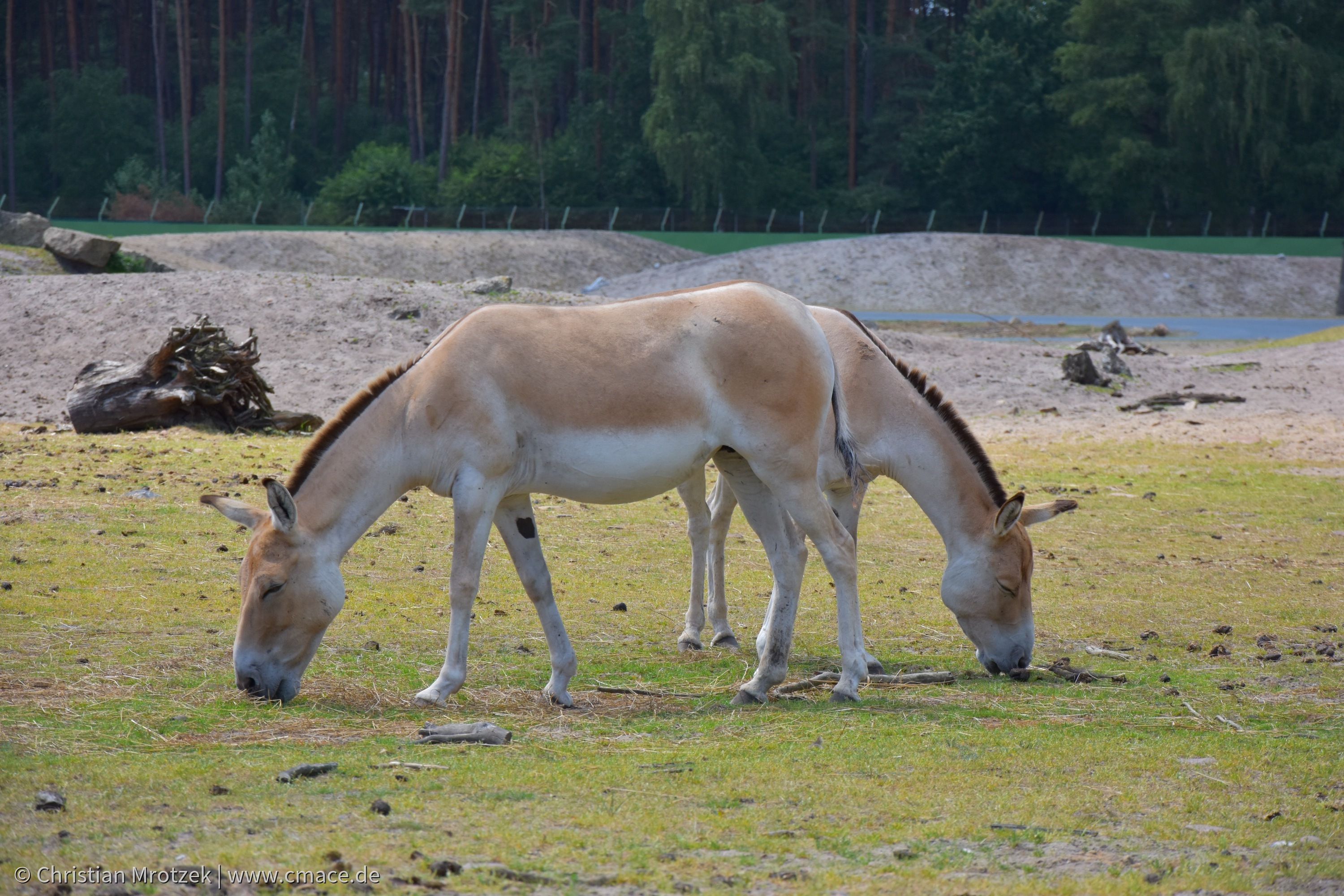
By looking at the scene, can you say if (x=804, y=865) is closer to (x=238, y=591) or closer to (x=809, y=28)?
(x=238, y=591)

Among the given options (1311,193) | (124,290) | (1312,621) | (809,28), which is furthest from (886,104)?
(1312,621)

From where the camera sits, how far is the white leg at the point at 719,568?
749cm

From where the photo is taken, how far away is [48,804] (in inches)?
161

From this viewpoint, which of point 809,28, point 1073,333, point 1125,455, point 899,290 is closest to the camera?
point 1125,455

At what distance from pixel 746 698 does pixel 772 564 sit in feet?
2.25

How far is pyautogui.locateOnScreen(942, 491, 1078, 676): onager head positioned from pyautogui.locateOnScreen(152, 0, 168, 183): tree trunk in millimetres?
60241

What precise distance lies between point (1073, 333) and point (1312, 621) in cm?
2626

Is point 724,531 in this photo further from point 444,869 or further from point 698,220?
point 698,220

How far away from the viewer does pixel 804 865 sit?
12.5 feet

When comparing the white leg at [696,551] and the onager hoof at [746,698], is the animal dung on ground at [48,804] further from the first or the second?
the white leg at [696,551]

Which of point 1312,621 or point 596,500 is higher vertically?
point 596,500

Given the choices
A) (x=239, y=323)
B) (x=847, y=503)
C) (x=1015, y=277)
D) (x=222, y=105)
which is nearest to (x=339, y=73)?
(x=222, y=105)

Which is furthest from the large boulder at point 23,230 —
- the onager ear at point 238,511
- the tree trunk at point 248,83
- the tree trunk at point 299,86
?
the tree trunk at point 299,86

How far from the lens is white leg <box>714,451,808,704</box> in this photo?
242 inches
